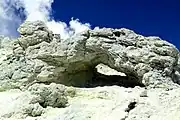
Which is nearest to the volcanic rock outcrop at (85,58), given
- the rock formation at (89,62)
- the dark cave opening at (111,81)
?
the rock formation at (89,62)

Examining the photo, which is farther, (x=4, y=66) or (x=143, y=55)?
(x=4, y=66)

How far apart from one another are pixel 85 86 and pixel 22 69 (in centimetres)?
403

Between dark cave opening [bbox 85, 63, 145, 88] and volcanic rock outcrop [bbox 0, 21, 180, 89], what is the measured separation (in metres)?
0.12

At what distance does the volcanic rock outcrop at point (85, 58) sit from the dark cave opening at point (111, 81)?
0.41 feet

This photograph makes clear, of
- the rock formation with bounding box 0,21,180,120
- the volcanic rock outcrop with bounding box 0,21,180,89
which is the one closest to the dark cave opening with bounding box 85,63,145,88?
the rock formation with bounding box 0,21,180,120

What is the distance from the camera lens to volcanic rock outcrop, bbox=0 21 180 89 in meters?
21.7

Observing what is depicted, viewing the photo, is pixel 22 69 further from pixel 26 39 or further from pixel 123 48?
pixel 123 48

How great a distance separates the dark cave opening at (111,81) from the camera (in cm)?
2322

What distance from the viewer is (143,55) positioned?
21.8m

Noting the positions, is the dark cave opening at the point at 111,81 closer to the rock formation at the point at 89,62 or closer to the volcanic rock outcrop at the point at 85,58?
the rock formation at the point at 89,62

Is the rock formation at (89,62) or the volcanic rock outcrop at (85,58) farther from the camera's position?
the volcanic rock outcrop at (85,58)

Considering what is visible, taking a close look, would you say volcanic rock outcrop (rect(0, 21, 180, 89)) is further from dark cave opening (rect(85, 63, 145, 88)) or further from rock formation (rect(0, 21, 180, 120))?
dark cave opening (rect(85, 63, 145, 88))

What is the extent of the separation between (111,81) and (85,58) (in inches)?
95.1

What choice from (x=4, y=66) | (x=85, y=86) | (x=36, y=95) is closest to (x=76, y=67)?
(x=85, y=86)
